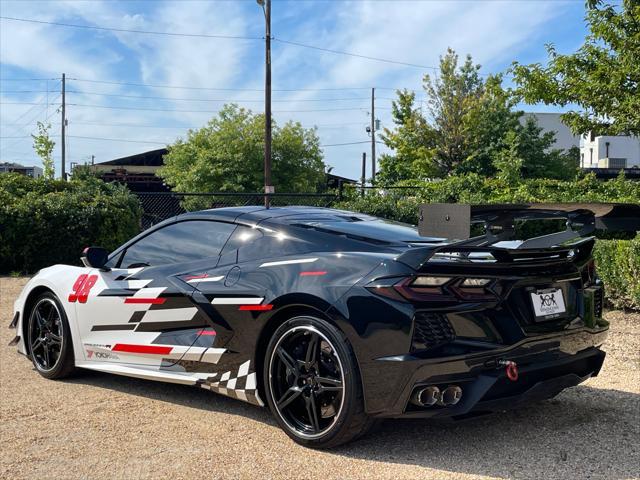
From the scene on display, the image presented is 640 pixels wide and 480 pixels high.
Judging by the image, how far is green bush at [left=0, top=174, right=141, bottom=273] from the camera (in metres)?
13.0

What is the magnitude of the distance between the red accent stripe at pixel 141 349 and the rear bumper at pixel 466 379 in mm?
1616

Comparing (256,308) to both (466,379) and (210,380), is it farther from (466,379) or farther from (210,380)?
(466,379)

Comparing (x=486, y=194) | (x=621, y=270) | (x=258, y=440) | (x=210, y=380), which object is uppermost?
(x=486, y=194)

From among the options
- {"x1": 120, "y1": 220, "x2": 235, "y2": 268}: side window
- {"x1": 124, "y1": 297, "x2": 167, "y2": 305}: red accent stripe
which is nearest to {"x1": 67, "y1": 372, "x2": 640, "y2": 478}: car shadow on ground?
{"x1": 124, "y1": 297, "x2": 167, "y2": 305}: red accent stripe

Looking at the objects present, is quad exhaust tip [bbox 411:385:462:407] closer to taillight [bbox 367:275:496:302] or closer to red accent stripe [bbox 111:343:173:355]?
taillight [bbox 367:275:496:302]

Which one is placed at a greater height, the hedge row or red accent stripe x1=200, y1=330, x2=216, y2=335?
the hedge row

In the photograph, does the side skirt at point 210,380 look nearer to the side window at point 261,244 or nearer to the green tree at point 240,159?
the side window at point 261,244

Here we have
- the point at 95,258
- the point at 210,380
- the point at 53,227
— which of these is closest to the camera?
the point at 210,380

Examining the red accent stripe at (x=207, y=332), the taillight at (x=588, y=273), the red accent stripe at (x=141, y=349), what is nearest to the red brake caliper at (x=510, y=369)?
the taillight at (x=588, y=273)

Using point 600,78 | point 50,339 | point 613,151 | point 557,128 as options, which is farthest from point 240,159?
point 613,151

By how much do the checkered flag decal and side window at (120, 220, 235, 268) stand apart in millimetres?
804

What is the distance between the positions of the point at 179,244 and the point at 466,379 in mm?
2283

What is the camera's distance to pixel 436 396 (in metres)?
3.52

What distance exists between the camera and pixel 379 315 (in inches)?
138
